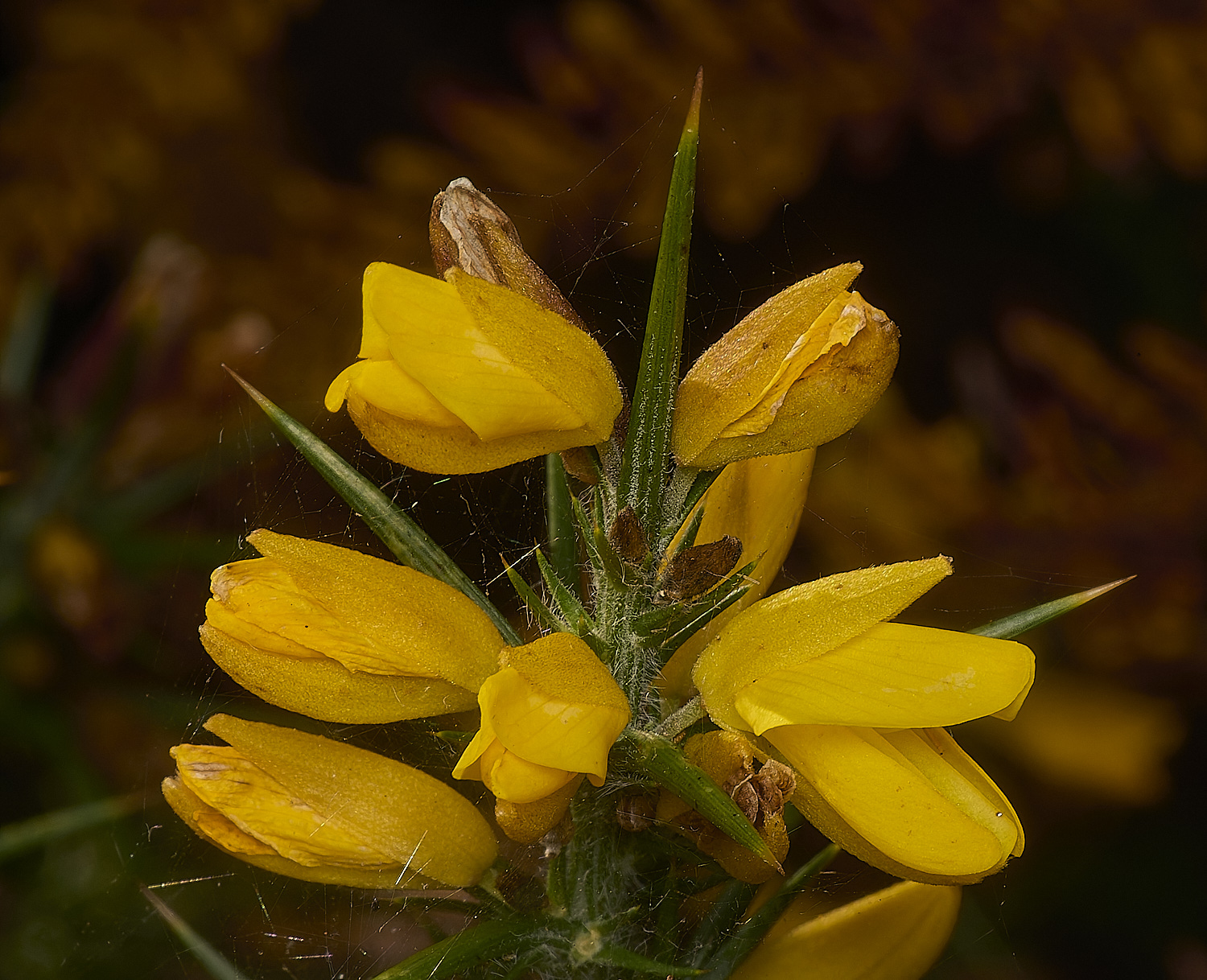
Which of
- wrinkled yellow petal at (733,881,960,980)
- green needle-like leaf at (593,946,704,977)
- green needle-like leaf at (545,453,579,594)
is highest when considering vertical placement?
green needle-like leaf at (545,453,579,594)

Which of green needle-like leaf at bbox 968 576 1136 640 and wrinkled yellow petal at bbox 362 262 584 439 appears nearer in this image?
wrinkled yellow petal at bbox 362 262 584 439

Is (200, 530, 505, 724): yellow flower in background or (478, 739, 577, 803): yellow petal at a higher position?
(200, 530, 505, 724): yellow flower in background

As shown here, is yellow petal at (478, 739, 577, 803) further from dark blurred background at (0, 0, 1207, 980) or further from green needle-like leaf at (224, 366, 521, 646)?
dark blurred background at (0, 0, 1207, 980)

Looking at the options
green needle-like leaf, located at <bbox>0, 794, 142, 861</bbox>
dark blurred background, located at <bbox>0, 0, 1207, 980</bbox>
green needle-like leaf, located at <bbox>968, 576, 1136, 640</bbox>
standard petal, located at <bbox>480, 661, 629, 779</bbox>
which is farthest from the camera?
dark blurred background, located at <bbox>0, 0, 1207, 980</bbox>

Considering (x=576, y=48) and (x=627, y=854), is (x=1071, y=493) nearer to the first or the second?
(x=576, y=48)

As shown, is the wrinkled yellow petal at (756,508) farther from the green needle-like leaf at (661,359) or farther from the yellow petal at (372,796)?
the yellow petal at (372,796)

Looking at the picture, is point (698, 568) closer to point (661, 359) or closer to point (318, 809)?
point (661, 359)

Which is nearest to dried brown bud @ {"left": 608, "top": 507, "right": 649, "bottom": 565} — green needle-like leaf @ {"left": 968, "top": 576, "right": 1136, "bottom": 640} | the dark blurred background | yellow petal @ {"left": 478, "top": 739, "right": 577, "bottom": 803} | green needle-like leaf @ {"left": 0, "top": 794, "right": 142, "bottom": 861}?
yellow petal @ {"left": 478, "top": 739, "right": 577, "bottom": 803}

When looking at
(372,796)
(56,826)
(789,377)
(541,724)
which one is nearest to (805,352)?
(789,377)
